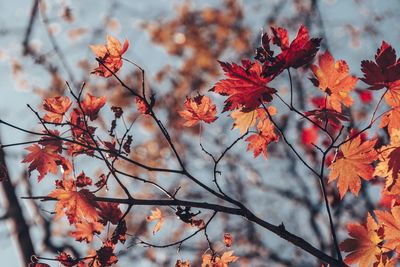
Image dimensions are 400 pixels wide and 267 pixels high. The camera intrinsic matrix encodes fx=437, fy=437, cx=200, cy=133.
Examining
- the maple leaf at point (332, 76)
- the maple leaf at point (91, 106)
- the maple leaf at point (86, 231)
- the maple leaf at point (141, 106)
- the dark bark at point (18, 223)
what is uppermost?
the dark bark at point (18, 223)

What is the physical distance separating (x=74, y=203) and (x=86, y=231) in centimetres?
29

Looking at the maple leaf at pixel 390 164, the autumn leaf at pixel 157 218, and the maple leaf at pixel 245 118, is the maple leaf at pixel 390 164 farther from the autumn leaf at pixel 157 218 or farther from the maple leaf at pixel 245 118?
the autumn leaf at pixel 157 218

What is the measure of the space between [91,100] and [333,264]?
125 cm

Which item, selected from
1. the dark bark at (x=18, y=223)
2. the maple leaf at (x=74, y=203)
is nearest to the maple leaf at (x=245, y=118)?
the maple leaf at (x=74, y=203)

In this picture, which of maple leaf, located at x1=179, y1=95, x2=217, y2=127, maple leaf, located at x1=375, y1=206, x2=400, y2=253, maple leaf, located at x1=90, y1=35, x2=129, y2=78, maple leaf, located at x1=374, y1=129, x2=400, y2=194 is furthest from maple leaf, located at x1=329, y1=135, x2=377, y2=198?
maple leaf, located at x1=90, y1=35, x2=129, y2=78

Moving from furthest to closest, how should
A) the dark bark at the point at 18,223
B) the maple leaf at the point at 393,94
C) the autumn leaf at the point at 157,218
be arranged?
the dark bark at the point at 18,223
the autumn leaf at the point at 157,218
the maple leaf at the point at 393,94

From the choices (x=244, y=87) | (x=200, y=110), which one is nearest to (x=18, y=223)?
(x=200, y=110)

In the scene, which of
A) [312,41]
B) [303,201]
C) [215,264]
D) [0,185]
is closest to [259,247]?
[303,201]

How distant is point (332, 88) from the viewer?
1.82m

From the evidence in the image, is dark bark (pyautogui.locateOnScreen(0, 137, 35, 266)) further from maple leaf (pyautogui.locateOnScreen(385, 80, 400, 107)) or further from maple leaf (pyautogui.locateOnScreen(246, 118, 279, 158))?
maple leaf (pyautogui.locateOnScreen(385, 80, 400, 107))

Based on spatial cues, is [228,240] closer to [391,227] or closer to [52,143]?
[391,227]

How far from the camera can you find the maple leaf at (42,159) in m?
1.81

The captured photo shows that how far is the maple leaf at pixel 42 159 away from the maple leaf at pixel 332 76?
1.12 m

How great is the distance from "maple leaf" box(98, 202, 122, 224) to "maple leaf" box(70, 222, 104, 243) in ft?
0.52
